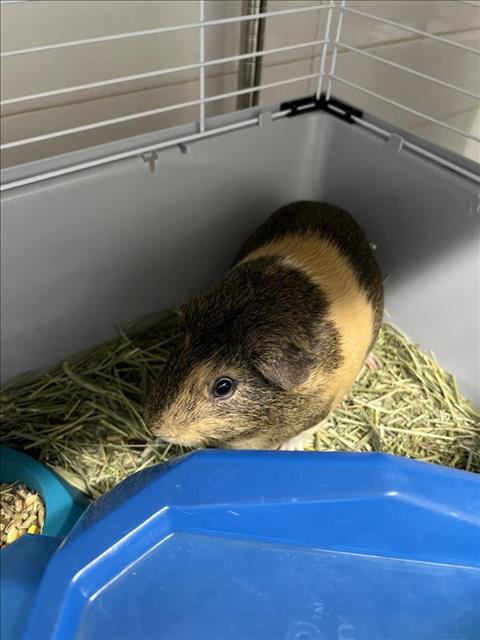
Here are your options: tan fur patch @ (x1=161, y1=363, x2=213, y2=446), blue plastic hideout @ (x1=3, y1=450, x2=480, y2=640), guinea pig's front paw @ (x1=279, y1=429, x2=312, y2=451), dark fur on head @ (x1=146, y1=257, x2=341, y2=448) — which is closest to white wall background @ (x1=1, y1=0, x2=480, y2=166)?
dark fur on head @ (x1=146, y1=257, x2=341, y2=448)

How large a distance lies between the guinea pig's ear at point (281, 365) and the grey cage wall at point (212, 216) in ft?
2.04

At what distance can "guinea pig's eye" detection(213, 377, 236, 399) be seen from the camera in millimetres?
1094

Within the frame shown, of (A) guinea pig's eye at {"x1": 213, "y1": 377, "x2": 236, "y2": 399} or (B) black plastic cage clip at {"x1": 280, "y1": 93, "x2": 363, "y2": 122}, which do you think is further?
(B) black plastic cage clip at {"x1": 280, "y1": 93, "x2": 363, "y2": 122}

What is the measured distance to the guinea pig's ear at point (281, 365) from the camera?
1.08 m

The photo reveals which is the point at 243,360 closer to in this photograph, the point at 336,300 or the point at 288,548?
the point at 336,300

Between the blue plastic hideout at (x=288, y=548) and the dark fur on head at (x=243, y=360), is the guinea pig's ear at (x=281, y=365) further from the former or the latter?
the blue plastic hideout at (x=288, y=548)

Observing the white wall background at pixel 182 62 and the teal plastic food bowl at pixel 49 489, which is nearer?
the teal plastic food bowl at pixel 49 489

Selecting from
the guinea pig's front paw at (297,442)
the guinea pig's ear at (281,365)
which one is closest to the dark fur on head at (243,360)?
the guinea pig's ear at (281,365)

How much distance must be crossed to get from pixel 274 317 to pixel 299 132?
0.79 meters

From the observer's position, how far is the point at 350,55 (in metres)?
1.94

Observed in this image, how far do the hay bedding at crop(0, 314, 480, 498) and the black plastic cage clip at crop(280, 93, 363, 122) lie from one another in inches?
26.9

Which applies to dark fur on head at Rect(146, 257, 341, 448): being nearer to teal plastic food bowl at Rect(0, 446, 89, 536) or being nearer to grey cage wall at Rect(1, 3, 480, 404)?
teal plastic food bowl at Rect(0, 446, 89, 536)

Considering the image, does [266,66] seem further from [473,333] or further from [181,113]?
[473,333]

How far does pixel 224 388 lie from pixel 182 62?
1135 mm
